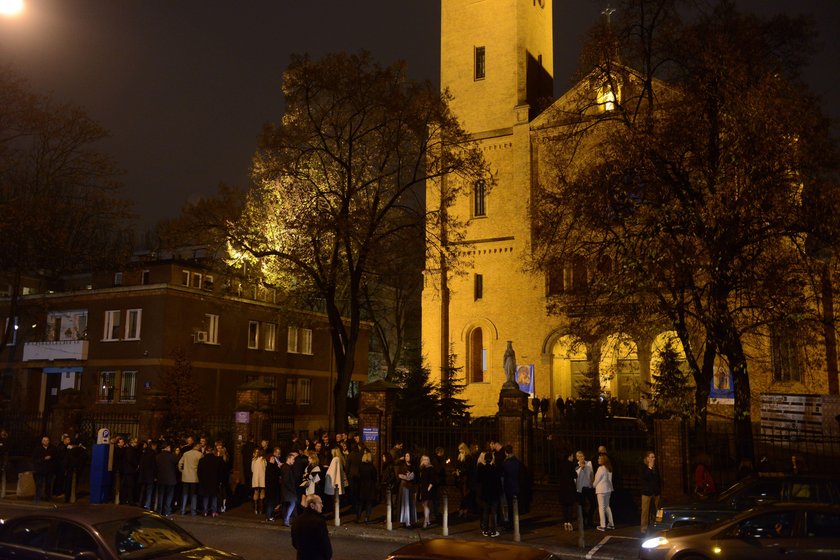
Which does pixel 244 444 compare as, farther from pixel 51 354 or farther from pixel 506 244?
pixel 51 354

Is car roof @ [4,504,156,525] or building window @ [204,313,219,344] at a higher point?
building window @ [204,313,219,344]

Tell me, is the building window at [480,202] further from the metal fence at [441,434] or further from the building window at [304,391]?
the metal fence at [441,434]

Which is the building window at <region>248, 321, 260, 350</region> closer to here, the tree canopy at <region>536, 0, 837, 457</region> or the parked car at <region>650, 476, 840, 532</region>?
the tree canopy at <region>536, 0, 837, 457</region>

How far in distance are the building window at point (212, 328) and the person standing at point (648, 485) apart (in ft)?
88.1

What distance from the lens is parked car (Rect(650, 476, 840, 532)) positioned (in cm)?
1218

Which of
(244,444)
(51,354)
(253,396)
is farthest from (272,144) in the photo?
(51,354)

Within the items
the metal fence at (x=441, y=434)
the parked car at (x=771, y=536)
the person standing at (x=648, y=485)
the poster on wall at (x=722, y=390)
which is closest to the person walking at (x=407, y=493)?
the metal fence at (x=441, y=434)

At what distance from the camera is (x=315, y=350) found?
4438 cm

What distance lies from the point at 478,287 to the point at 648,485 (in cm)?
2370

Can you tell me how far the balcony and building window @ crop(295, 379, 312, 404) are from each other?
454 inches

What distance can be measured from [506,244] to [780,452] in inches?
642

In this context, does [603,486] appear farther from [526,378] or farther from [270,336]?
[270,336]

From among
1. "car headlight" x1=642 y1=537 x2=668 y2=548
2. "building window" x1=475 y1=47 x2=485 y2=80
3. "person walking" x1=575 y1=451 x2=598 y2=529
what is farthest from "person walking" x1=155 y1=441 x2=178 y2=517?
"building window" x1=475 y1=47 x2=485 y2=80

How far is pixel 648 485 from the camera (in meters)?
14.9
